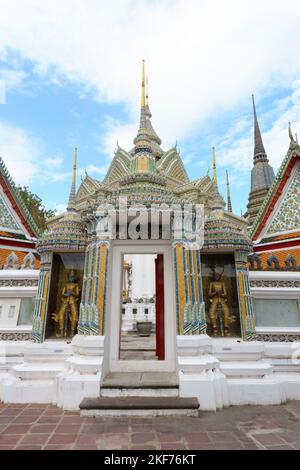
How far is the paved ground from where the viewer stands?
11.8 feet

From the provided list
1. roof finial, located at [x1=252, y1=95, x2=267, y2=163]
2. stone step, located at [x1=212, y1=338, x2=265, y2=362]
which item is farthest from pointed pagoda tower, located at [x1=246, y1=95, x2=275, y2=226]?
stone step, located at [x1=212, y1=338, x2=265, y2=362]

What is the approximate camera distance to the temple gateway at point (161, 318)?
5.06 metres

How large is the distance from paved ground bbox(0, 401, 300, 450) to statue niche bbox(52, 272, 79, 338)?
1622 mm

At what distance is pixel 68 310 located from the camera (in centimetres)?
630

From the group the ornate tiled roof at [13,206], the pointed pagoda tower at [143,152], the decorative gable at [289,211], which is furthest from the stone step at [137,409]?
the ornate tiled roof at [13,206]

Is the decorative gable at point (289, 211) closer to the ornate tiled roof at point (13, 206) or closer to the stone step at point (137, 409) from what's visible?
the stone step at point (137, 409)

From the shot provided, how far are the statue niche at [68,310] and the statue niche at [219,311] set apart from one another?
2.95 meters

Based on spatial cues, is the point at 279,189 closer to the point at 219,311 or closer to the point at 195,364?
the point at 219,311

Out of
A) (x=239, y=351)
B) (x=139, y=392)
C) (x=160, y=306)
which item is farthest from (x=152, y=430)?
(x=160, y=306)

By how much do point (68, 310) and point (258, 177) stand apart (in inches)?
680

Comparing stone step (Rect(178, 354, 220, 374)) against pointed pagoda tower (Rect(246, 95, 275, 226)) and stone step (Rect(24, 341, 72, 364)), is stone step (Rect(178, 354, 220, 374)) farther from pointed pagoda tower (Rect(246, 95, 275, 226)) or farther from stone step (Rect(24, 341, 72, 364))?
pointed pagoda tower (Rect(246, 95, 275, 226))

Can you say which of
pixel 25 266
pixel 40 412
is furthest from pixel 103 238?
pixel 40 412
